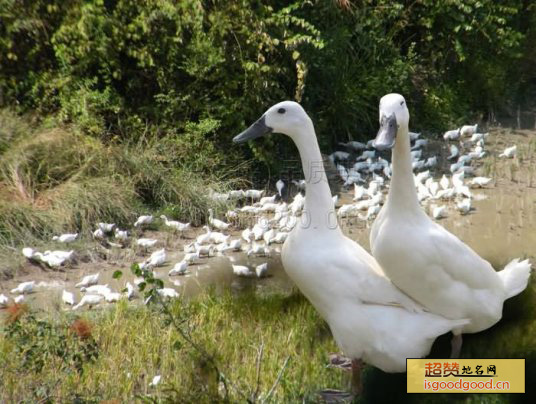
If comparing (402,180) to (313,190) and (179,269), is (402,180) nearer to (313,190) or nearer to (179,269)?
(313,190)

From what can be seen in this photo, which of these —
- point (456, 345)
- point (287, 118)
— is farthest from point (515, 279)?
point (287, 118)

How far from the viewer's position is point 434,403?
4.06 meters

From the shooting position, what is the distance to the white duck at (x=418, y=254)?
4.10 metres

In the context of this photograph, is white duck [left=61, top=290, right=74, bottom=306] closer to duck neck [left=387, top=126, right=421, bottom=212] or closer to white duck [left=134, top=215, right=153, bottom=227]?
white duck [left=134, top=215, right=153, bottom=227]

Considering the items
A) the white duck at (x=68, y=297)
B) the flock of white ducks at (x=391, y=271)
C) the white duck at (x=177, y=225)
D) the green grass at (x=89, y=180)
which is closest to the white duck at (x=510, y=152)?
the green grass at (x=89, y=180)

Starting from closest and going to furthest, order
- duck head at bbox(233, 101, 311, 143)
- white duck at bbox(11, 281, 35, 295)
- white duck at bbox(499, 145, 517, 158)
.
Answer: duck head at bbox(233, 101, 311, 143) → white duck at bbox(11, 281, 35, 295) → white duck at bbox(499, 145, 517, 158)

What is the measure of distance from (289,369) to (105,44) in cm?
420

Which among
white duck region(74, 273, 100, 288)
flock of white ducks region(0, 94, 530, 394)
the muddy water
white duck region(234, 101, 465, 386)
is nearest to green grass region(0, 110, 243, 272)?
the muddy water

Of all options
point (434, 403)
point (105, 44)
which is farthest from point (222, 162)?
point (434, 403)

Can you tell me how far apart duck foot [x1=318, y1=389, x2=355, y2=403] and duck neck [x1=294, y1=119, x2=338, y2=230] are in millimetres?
820

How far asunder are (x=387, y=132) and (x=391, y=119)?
7 centimetres

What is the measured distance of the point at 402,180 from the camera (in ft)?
13.7

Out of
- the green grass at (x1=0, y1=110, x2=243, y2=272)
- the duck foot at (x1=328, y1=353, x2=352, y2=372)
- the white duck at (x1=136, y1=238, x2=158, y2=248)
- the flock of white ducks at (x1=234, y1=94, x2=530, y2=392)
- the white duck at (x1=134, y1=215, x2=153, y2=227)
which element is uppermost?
the green grass at (x1=0, y1=110, x2=243, y2=272)

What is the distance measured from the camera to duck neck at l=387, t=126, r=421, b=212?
4.14 m
